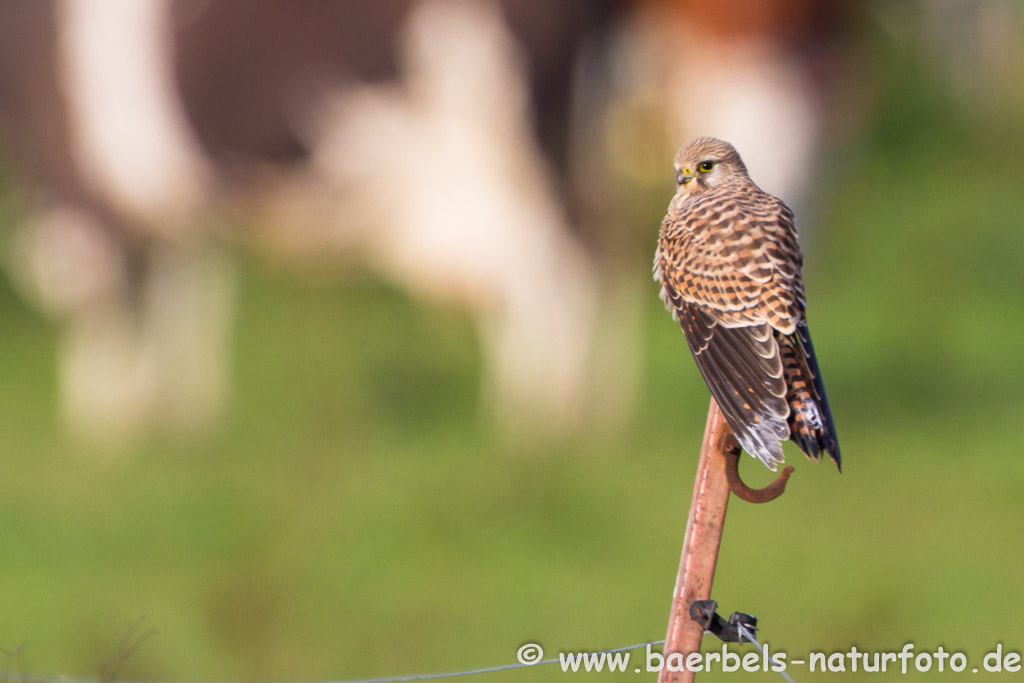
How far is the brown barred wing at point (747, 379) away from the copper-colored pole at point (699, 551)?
0.14ft

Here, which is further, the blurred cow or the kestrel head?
the blurred cow

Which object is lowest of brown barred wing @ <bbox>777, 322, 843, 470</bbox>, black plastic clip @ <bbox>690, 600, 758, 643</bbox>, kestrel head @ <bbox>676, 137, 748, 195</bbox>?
black plastic clip @ <bbox>690, 600, 758, 643</bbox>

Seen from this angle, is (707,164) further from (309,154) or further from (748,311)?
(309,154)

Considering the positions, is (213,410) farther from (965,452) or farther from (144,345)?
(965,452)

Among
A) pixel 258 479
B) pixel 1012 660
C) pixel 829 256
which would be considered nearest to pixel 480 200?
pixel 258 479

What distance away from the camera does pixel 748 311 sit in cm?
177

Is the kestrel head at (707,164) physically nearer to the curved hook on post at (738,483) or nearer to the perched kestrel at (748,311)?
the perched kestrel at (748,311)

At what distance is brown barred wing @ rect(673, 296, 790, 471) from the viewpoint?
1.63m

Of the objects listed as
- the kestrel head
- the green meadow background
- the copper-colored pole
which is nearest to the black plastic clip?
the copper-colored pole

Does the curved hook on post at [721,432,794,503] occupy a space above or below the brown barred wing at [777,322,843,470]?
below

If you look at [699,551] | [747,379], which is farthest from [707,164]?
[699,551]

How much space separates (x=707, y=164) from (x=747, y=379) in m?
0.48

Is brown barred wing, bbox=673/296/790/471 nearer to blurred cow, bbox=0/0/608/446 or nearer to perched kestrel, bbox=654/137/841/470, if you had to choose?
perched kestrel, bbox=654/137/841/470

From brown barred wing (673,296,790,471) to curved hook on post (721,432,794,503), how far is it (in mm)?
35
